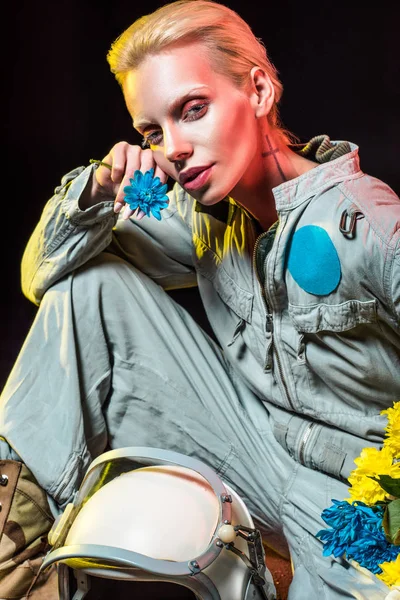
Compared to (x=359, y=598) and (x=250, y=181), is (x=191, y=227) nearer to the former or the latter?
(x=250, y=181)

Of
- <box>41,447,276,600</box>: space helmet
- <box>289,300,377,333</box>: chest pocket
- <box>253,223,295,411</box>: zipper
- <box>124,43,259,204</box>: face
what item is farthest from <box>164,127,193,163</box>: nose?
<box>41,447,276,600</box>: space helmet

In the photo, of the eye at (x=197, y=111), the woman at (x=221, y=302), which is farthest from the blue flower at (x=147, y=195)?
the eye at (x=197, y=111)

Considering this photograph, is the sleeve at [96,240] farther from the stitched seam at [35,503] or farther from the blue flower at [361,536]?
the blue flower at [361,536]

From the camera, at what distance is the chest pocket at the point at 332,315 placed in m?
1.39

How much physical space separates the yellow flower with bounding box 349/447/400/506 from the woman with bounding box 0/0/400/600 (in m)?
0.16

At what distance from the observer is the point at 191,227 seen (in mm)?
1749

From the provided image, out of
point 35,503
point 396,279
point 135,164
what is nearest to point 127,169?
point 135,164

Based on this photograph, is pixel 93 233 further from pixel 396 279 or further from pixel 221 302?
pixel 396 279

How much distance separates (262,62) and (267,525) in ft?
2.85

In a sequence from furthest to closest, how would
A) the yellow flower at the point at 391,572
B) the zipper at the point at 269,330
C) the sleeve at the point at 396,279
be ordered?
the zipper at the point at 269,330, the sleeve at the point at 396,279, the yellow flower at the point at 391,572

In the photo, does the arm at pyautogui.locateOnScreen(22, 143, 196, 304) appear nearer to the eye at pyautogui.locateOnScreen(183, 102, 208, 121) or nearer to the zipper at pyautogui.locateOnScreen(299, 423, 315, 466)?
the eye at pyautogui.locateOnScreen(183, 102, 208, 121)

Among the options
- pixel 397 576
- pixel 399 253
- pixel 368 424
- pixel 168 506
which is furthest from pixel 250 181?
pixel 397 576

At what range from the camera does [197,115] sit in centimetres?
145

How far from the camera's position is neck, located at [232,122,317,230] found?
1.52 meters
